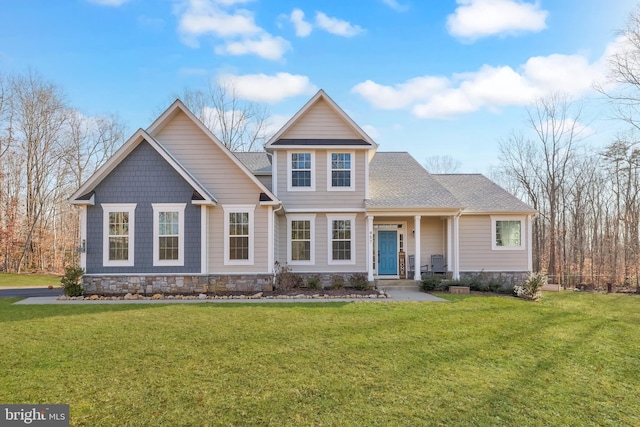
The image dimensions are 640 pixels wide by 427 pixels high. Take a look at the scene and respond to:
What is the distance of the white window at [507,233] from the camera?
17.2m

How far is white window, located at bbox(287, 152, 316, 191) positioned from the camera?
16.2 metres

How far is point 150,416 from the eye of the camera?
4.32 metres

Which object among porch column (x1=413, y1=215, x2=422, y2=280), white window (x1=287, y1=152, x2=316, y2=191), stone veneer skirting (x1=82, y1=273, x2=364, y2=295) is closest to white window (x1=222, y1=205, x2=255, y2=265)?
stone veneer skirting (x1=82, y1=273, x2=364, y2=295)

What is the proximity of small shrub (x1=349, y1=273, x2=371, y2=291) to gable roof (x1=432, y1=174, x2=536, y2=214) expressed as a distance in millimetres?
5467

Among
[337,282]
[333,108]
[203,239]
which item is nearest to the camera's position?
[203,239]

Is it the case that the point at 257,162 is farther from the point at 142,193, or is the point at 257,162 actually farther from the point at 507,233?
the point at 507,233

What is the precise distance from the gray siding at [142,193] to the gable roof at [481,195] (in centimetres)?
1162

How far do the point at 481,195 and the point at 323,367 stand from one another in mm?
14655

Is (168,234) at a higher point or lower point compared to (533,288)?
higher

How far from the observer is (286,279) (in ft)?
48.8

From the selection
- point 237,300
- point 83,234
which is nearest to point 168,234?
point 83,234

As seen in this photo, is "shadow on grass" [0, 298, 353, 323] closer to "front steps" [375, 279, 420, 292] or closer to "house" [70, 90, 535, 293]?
"house" [70, 90, 535, 293]

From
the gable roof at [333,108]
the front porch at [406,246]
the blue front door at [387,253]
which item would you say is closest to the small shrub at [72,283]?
the gable roof at [333,108]

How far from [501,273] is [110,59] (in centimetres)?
1880
